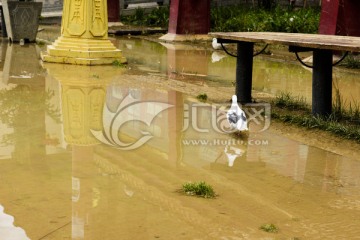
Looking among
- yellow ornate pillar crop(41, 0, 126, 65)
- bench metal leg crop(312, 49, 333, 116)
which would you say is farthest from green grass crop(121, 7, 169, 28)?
bench metal leg crop(312, 49, 333, 116)

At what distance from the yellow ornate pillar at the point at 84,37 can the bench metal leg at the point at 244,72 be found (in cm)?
438

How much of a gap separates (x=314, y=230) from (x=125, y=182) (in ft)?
5.58

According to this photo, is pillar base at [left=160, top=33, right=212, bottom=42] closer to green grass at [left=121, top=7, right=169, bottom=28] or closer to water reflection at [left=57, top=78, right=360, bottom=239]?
green grass at [left=121, top=7, right=169, bottom=28]

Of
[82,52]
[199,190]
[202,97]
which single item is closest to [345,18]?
[82,52]

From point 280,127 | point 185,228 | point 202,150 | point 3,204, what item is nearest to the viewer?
point 185,228

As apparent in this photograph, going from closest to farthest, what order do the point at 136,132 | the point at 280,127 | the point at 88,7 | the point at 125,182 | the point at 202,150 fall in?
the point at 125,182 < the point at 202,150 < the point at 136,132 < the point at 280,127 < the point at 88,7

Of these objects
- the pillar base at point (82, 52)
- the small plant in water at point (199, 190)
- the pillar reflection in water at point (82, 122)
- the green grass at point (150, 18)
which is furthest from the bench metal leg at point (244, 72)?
the green grass at point (150, 18)

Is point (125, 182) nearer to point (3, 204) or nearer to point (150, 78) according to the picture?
point (3, 204)

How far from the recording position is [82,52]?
1345 cm

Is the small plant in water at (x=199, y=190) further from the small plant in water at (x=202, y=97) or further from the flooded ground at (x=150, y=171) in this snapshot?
the small plant in water at (x=202, y=97)

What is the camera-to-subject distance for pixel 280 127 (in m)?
8.25

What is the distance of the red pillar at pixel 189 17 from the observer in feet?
68.4

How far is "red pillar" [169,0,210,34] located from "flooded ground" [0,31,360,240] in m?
10.2

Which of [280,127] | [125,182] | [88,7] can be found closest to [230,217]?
[125,182]
